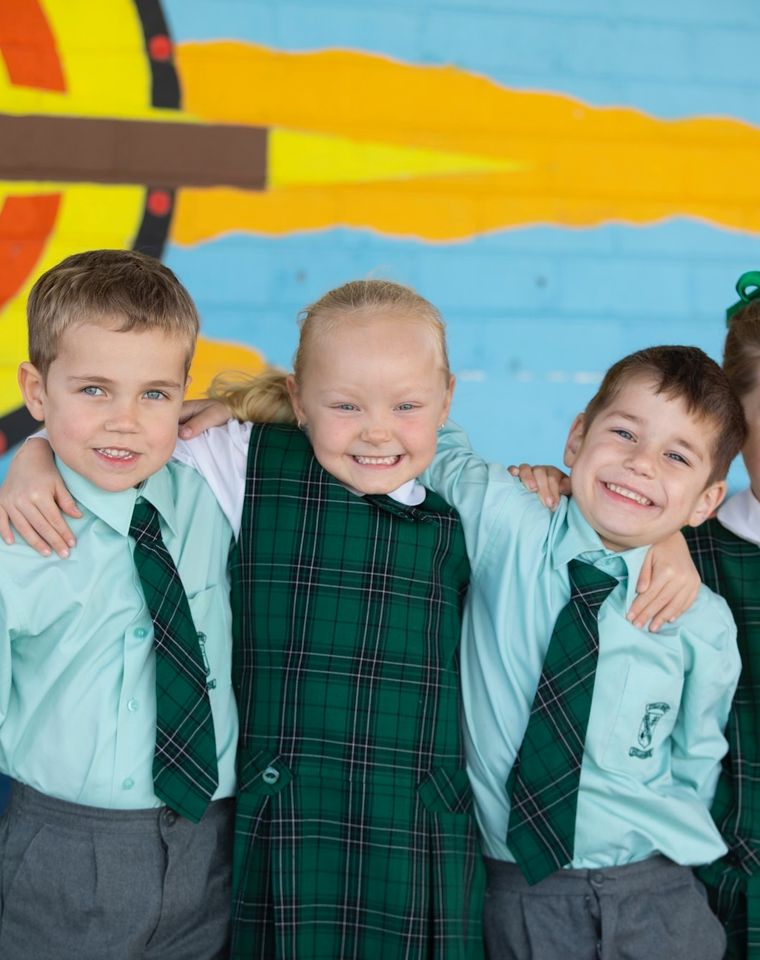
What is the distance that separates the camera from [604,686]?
190cm

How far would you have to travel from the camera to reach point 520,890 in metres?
1.90

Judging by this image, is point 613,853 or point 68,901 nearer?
point 68,901

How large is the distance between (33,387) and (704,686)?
3.97ft

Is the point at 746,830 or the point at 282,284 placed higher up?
the point at 282,284

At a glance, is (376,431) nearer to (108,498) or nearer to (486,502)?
(486,502)

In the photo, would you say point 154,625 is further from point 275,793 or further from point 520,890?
point 520,890

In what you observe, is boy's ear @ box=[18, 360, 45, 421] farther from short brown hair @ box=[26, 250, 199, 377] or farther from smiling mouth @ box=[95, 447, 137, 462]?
smiling mouth @ box=[95, 447, 137, 462]

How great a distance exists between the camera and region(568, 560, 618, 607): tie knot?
6.19 feet

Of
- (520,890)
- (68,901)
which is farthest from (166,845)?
(520,890)

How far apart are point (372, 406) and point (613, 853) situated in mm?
837

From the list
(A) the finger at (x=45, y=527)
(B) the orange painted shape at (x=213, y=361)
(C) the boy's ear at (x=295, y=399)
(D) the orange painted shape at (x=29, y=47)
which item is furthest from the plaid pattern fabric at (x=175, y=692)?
(D) the orange painted shape at (x=29, y=47)

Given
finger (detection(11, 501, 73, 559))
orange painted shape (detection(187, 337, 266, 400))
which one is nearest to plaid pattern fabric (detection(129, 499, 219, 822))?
finger (detection(11, 501, 73, 559))

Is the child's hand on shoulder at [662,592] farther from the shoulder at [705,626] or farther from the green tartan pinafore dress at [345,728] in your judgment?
the green tartan pinafore dress at [345,728]

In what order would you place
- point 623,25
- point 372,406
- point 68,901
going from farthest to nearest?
point 623,25
point 372,406
point 68,901
